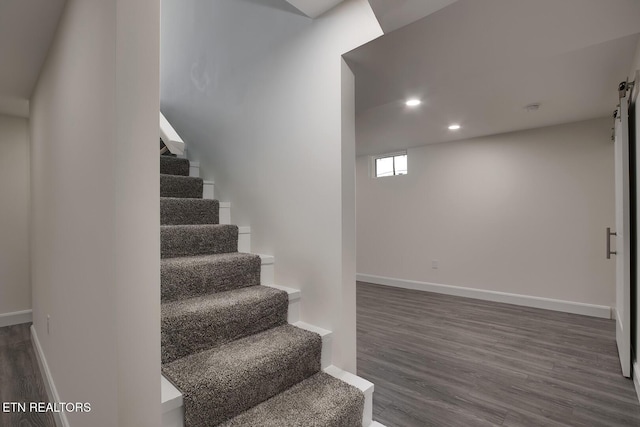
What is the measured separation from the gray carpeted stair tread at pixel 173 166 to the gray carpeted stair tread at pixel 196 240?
962 millimetres


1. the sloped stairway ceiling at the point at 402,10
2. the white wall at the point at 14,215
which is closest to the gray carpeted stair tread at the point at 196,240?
the sloped stairway ceiling at the point at 402,10

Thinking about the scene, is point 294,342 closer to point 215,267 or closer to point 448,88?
point 215,267

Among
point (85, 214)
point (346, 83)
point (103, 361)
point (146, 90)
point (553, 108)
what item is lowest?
point (103, 361)

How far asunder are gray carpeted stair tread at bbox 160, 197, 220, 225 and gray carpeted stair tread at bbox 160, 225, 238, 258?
0.75 feet

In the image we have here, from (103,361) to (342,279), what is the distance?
1.13 metres

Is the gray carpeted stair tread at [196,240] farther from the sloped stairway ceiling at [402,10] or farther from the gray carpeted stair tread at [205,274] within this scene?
the sloped stairway ceiling at [402,10]

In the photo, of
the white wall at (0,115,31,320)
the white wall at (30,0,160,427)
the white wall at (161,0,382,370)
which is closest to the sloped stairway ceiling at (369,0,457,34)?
the white wall at (161,0,382,370)

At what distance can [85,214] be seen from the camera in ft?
4.21

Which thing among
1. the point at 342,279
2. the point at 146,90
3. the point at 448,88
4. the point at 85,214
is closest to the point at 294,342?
the point at 342,279

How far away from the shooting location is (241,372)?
55.5 inches

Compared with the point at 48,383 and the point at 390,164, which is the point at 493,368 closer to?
the point at 48,383

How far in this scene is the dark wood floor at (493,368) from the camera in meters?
1.88

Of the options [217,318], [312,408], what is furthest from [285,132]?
[312,408]

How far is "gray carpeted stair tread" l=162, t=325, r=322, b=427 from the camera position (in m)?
1.28
